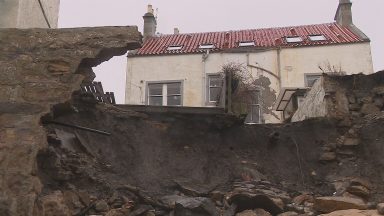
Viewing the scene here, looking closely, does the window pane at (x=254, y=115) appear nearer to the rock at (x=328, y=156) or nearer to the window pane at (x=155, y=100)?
the window pane at (x=155, y=100)

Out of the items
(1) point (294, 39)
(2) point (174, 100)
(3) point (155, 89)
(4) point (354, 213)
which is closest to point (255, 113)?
(2) point (174, 100)

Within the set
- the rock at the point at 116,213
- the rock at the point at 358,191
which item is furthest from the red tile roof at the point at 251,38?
the rock at the point at 116,213

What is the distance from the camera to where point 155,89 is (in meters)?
15.6

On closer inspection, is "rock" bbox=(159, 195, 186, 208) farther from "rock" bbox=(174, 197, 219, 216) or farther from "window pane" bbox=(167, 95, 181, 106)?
"window pane" bbox=(167, 95, 181, 106)

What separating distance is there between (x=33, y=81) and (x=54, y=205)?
45.9 inches

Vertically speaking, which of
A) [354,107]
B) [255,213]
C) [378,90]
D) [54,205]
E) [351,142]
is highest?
[378,90]

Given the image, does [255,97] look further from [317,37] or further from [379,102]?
[379,102]

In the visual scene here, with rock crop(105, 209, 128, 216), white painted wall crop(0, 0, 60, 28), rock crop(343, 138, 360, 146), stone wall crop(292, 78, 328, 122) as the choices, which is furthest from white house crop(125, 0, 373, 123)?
rock crop(105, 209, 128, 216)

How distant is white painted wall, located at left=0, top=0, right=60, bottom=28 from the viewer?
399 inches

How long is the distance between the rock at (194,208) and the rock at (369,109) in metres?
3.30

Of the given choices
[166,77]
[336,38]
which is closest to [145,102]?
[166,77]

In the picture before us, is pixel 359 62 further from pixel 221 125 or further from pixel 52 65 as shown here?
pixel 52 65

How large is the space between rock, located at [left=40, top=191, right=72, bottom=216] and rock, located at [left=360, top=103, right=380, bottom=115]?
505 centimetres

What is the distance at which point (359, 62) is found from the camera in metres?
15.0
